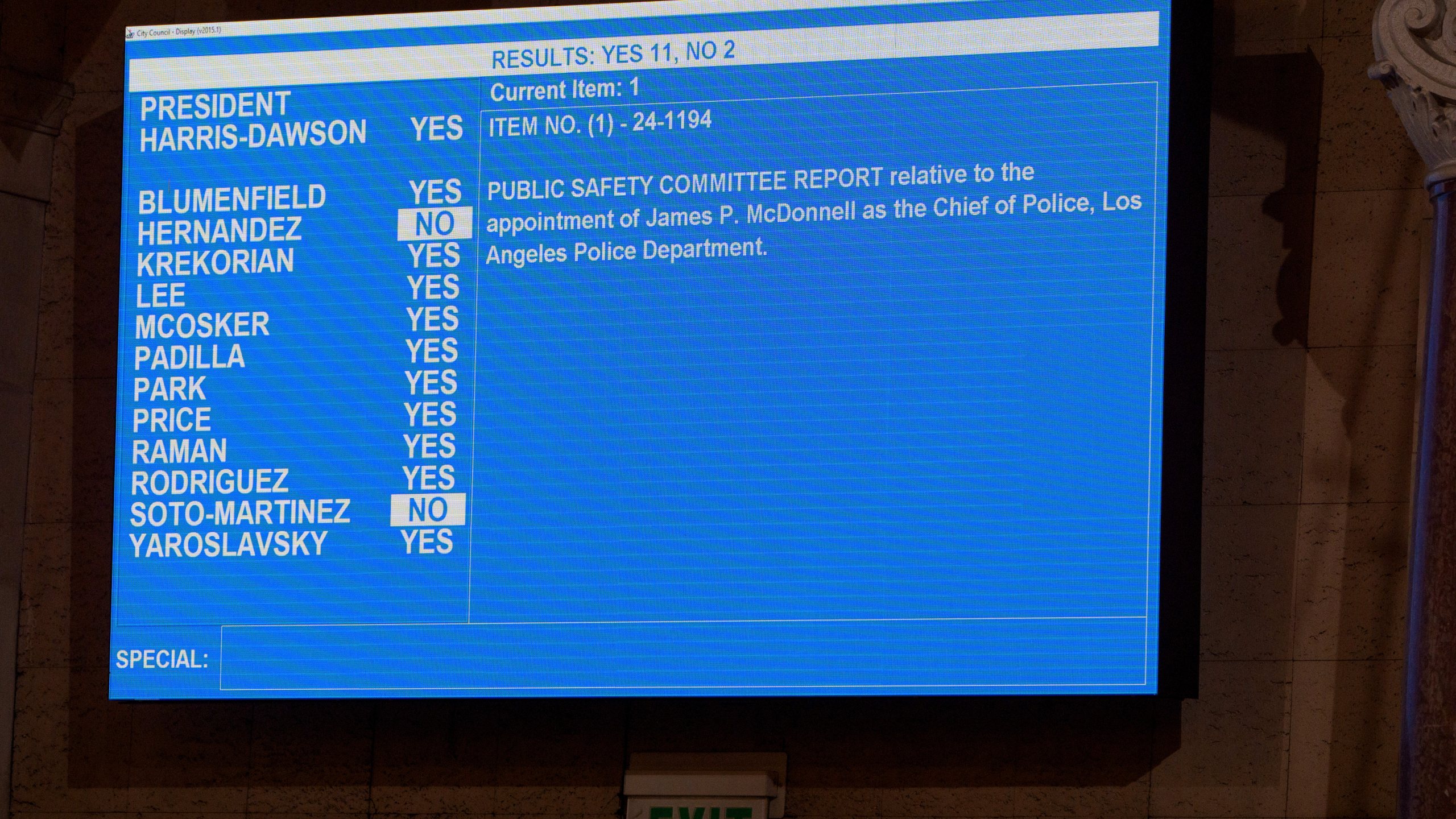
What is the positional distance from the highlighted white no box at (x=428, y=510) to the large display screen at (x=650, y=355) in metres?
0.01

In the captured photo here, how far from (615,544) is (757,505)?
38 cm

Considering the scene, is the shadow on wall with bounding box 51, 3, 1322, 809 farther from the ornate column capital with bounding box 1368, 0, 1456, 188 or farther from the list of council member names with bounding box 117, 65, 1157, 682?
the ornate column capital with bounding box 1368, 0, 1456, 188

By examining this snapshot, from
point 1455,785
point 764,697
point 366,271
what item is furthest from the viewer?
point 366,271

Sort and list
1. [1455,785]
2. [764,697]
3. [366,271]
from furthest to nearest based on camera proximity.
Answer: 1. [366,271]
2. [764,697]
3. [1455,785]

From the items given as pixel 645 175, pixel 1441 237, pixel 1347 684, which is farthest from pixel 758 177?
pixel 1347 684

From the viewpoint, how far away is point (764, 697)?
3.96 m

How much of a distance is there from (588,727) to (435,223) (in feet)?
4.71

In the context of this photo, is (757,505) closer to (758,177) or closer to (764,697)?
(764,697)

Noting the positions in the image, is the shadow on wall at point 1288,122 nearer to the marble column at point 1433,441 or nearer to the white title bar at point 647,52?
the white title bar at point 647,52

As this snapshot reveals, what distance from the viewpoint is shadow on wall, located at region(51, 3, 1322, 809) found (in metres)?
4.09

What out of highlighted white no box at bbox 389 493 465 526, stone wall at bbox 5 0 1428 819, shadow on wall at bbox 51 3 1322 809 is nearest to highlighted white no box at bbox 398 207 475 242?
highlighted white no box at bbox 389 493 465 526

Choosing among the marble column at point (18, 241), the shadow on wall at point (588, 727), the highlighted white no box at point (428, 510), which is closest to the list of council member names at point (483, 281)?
the highlighted white no box at point (428, 510)

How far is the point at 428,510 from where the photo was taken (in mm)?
4133

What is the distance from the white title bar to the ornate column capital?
0.68 m
